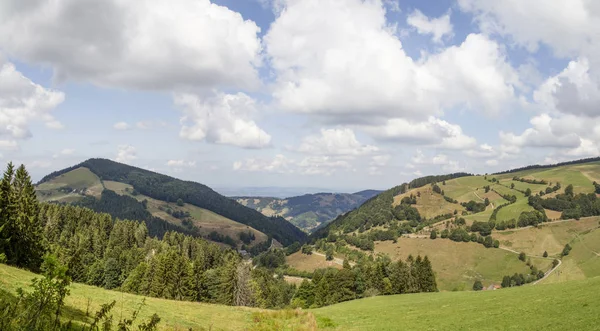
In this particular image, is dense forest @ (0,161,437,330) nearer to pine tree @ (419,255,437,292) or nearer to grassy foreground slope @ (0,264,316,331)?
pine tree @ (419,255,437,292)

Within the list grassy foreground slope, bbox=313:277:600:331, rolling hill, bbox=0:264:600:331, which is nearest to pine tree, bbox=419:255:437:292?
grassy foreground slope, bbox=313:277:600:331

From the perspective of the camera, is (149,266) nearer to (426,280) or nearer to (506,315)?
(426,280)

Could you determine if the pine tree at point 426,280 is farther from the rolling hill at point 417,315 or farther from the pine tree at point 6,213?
the pine tree at point 6,213

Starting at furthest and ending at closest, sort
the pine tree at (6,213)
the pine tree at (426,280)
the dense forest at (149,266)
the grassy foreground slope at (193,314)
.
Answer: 1. the pine tree at (426,280)
2. the dense forest at (149,266)
3. the pine tree at (6,213)
4. the grassy foreground slope at (193,314)

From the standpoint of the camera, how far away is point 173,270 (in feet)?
283

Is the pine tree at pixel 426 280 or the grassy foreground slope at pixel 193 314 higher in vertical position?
the grassy foreground slope at pixel 193 314

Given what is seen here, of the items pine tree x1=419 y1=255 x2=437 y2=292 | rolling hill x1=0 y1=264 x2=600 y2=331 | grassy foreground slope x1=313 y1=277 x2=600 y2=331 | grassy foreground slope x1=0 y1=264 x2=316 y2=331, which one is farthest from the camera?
pine tree x1=419 y1=255 x2=437 y2=292

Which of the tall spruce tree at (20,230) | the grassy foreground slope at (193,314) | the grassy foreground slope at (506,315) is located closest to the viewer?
the grassy foreground slope at (506,315)

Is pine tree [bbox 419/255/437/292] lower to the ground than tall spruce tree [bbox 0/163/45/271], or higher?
lower

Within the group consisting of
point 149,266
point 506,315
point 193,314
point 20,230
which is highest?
point 20,230

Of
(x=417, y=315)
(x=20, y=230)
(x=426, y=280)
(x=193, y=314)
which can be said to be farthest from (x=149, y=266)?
(x=426, y=280)

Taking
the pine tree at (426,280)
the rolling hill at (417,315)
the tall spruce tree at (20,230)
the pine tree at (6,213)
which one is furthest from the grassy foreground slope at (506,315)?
the pine tree at (426,280)

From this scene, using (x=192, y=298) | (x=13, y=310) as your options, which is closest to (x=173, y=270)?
(x=192, y=298)

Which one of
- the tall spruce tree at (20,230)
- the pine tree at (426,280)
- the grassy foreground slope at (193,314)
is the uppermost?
the tall spruce tree at (20,230)
